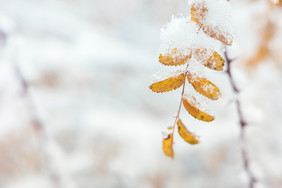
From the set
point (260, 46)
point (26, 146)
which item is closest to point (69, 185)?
point (26, 146)

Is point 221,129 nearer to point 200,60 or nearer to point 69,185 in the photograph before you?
point 69,185

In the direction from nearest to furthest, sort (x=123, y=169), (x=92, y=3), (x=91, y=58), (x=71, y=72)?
(x=123, y=169) < (x=71, y=72) < (x=91, y=58) < (x=92, y=3)

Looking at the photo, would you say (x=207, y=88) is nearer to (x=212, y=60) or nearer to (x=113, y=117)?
(x=212, y=60)

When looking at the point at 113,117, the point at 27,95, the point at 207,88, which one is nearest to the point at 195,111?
the point at 207,88

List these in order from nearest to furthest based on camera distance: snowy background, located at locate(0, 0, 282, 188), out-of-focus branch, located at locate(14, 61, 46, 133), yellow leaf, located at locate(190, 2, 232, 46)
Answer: yellow leaf, located at locate(190, 2, 232, 46), out-of-focus branch, located at locate(14, 61, 46, 133), snowy background, located at locate(0, 0, 282, 188)

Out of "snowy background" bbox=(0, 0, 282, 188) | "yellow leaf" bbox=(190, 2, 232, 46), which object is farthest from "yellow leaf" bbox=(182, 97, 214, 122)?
"snowy background" bbox=(0, 0, 282, 188)

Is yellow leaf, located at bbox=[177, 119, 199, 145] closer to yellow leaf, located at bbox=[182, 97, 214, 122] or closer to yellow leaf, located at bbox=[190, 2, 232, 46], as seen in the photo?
yellow leaf, located at bbox=[182, 97, 214, 122]

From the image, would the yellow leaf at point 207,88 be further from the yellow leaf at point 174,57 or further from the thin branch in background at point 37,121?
the thin branch in background at point 37,121
